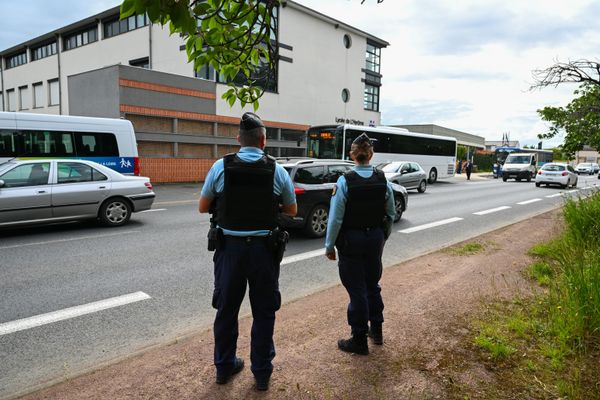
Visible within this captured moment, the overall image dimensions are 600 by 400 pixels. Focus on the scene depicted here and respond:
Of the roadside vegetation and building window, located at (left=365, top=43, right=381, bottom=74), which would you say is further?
building window, located at (left=365, top=43, right=381, bottom=74)

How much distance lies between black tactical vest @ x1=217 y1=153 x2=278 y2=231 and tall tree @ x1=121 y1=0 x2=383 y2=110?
51cm

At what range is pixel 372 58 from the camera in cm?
3662

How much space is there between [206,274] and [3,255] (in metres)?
3.39

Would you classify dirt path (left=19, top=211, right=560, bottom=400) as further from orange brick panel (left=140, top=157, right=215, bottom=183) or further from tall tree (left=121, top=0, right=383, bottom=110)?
orange brick panel (left=140, top=157, right=215, bottom=183)

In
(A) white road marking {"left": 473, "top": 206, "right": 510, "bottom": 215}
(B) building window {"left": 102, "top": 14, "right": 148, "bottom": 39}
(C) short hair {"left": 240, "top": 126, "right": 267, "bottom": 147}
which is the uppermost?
(B) building window {"left": 102, "top": 14, "right": 148, "bottom": 39}

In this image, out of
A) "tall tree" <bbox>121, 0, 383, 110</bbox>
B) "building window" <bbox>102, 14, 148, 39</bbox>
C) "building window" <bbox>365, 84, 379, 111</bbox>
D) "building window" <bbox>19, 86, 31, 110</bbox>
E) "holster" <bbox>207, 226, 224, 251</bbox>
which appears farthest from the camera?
"building window" <bbox>19, 86, 31, 110</bbox>

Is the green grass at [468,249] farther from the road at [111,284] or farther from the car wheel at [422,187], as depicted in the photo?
the car wheel at [422,187]

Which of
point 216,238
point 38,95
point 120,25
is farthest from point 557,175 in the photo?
point 38,95

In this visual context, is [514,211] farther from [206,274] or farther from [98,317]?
[98,317]

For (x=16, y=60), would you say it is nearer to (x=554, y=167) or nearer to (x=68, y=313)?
(x=554, y=167)

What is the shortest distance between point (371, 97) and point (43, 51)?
94.7 ft

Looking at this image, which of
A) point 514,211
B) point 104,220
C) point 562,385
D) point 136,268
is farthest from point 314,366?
point 514,211

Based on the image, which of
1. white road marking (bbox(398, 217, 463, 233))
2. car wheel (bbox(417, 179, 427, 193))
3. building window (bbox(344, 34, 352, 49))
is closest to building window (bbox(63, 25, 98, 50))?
building window (bbox(344, 34, 352, 49))

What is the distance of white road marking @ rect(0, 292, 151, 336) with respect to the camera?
4.07 m
